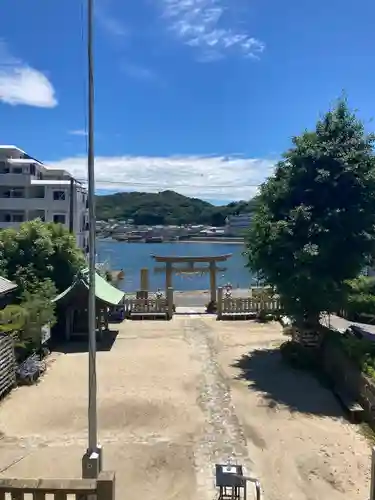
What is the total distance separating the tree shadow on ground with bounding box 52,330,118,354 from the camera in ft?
57.6

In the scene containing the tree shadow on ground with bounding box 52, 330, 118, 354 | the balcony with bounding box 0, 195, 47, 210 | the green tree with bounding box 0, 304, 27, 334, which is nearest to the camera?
the green tree with bounding box 0, 304, 27, 334

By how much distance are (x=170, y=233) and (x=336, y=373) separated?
93.7 m

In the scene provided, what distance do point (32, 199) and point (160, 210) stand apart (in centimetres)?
8440

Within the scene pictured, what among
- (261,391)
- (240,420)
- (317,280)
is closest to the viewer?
(240,420)

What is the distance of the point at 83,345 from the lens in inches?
730

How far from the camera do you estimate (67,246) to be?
66.5 feet

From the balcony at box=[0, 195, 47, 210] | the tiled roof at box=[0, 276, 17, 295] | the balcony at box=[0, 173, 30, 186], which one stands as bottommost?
the tiled roof at box=[0, 276, 17, 295]

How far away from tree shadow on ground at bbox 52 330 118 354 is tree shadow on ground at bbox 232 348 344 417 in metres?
5.14

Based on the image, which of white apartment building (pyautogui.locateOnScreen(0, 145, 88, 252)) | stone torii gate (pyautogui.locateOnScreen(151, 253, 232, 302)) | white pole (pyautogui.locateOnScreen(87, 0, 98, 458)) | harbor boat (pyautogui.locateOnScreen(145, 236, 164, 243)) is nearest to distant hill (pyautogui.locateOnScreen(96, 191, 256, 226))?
harbor boat (pyautogui.locateOnScreen(145, 236, 164, 243))

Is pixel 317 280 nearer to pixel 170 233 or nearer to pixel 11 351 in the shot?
pixel 11 351

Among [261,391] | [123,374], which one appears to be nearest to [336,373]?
[261,391]

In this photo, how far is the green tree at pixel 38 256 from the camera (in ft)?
61.8

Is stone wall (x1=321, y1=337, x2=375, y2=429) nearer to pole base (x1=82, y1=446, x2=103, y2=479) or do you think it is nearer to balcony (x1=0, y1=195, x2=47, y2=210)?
pole base (x1=82, y1=446, x2=103, y2=479)

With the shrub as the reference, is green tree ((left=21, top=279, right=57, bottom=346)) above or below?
above
